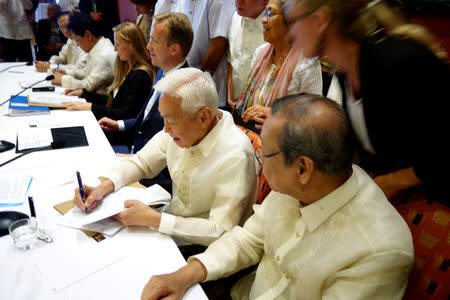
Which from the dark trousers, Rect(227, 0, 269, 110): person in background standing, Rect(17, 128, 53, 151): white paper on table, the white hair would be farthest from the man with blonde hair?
the dark trousers

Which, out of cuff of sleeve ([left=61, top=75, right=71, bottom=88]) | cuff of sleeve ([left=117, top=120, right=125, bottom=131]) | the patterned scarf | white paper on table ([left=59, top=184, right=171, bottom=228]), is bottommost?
cuff of sleeve ([left=117, top=120, right=125, bottom=131])

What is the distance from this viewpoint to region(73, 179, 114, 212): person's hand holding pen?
1162 mm

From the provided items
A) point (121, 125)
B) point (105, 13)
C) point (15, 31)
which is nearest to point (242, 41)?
point (121, 125)

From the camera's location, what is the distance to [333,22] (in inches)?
36.4

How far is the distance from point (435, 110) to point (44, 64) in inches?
161

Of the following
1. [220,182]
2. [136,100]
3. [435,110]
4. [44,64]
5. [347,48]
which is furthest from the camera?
[44,64]

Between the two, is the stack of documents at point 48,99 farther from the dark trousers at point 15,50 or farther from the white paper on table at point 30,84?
the dark trousers at point 15,50

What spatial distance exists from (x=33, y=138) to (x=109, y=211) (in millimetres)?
1009

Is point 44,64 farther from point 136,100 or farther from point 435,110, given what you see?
point 435,110

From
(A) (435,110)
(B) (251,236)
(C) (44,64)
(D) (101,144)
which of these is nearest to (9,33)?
(C) (44,64)

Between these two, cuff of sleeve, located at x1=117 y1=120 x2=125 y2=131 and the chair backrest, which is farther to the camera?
cuff of sleeve, located at x1=117 y1=120 x2=125 y2=131

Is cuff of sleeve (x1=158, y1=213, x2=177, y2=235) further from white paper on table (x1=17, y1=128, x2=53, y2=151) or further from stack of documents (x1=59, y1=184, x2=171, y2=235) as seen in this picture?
white paper on table (x1=17, y1=128, x2=53, y2=151)

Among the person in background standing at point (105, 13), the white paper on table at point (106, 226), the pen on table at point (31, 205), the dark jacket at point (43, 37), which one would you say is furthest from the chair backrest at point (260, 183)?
the dark jacket at point (43, 37)

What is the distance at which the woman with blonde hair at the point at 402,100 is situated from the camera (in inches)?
33.4
